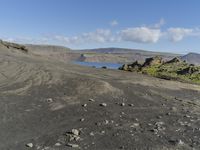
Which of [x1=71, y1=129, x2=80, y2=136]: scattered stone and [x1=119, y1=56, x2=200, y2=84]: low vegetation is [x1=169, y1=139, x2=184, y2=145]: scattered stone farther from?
[x1=119, y1=56, x2=200, y2=84]: low vegetation

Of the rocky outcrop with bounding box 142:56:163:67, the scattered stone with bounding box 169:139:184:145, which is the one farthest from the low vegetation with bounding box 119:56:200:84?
the scattered stone with bounding box 169:139:184:145

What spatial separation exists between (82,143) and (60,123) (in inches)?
103

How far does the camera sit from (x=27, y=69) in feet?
85.1

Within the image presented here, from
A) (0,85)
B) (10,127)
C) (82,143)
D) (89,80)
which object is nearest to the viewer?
(82,143)

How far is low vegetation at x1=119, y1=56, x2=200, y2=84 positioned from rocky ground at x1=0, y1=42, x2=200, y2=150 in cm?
962

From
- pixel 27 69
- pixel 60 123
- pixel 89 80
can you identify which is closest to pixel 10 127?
pixel 60 123

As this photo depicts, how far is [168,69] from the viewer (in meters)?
42.3

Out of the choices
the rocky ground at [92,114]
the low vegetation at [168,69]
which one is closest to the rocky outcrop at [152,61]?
the low vegetation at [168,69]

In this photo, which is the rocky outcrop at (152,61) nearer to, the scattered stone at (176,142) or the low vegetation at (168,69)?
the low vegetation at (168,69)

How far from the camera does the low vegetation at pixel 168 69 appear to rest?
111 feet

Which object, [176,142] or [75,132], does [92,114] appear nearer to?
[75,132]

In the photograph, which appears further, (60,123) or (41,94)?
(41,94)

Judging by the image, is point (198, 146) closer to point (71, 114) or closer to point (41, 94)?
point (71, 114)

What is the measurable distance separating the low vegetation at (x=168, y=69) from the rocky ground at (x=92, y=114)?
31.6 ft
